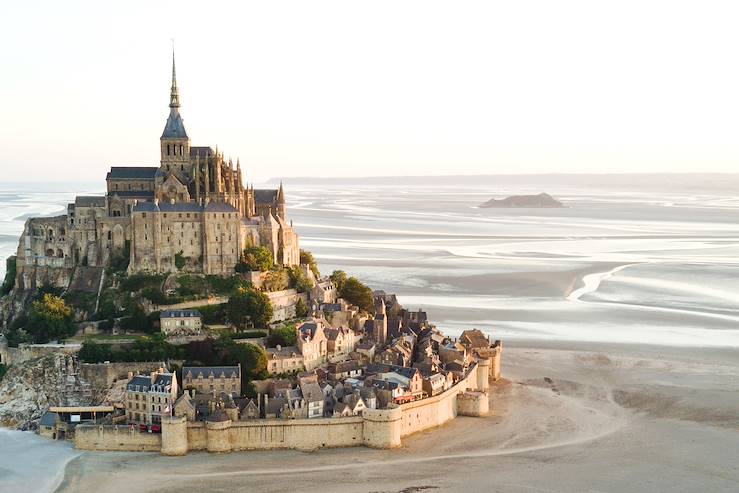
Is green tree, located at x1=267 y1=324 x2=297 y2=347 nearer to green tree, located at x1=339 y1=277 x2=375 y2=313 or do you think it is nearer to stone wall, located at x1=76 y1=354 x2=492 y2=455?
stone wall, located at x1=76 y1=354 x2=492 y2=455

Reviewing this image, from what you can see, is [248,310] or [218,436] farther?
[248,310]

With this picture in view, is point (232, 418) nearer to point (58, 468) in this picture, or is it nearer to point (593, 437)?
point (58, 468)

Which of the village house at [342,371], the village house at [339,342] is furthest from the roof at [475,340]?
the village house at [342,371]

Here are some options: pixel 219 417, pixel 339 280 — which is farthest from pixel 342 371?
pixel 339 280

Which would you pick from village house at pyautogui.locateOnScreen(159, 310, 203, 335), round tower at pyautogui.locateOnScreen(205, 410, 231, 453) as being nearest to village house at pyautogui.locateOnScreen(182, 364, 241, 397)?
round tower at pyautogui.locateOnScreen(205, 410, 231, 453)

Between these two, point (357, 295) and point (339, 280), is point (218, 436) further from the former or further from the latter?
point (339, 280)

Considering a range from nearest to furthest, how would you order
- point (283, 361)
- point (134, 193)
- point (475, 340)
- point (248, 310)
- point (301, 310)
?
point (283, 361), point (248, 310), point (301, 310), point (475, 340), point (134, 193)

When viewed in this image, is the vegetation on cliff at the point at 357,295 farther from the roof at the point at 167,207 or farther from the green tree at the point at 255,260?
the roof at the point at 167,207
